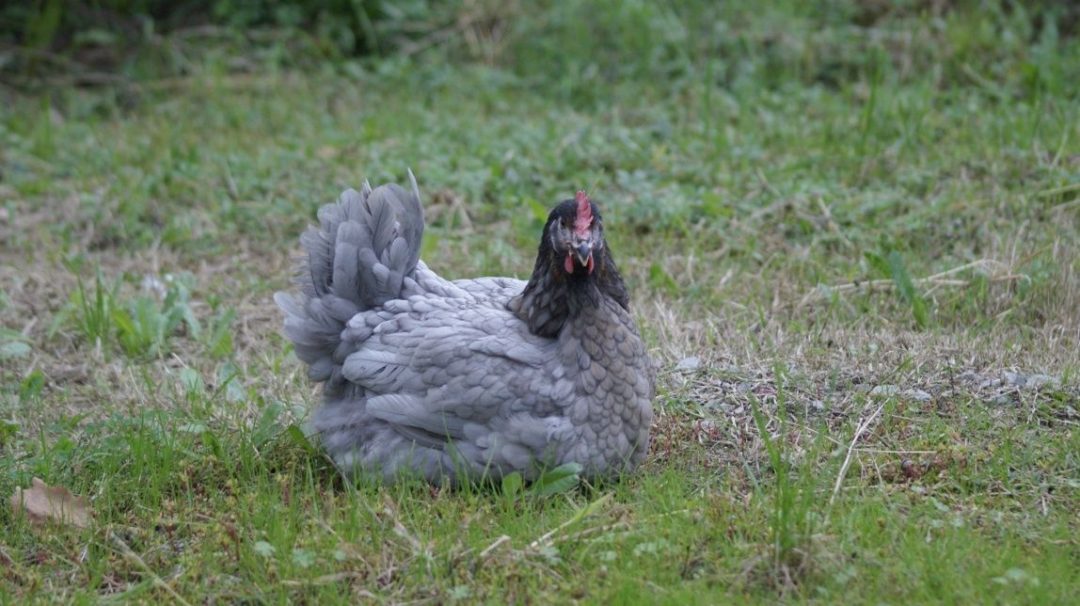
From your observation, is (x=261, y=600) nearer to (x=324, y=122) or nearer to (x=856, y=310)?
(x=856, y=310)

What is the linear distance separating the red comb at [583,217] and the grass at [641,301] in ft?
2.64

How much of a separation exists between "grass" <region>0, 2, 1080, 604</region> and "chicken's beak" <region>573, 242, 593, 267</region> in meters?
0.73

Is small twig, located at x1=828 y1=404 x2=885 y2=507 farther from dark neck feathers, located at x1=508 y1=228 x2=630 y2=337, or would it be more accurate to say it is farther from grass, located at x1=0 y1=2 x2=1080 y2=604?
dark neck feathers, located at x1=508 y1=228 x2=630 y2=337

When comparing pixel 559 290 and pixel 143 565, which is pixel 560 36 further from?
pixel 143 565

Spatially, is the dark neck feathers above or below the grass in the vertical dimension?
above

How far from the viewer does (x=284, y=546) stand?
3.93 metres

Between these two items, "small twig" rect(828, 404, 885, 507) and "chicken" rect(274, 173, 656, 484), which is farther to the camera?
"chicken" rect(274, 173, 656, 484)

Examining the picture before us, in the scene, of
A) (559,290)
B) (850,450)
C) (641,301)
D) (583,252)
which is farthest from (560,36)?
(850,450)

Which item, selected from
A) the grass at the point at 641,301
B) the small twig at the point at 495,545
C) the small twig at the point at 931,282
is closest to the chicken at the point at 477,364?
the grass at the point at 641,301

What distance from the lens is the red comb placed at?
427cm

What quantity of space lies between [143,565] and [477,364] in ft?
3.98

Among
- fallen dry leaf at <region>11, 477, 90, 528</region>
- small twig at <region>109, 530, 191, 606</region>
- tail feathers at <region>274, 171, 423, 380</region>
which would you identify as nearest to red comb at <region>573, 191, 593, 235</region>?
tail feathers at <region>274, 171, 423, 380</region>

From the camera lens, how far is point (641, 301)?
617 cm

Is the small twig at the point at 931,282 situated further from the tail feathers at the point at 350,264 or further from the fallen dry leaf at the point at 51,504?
the fallen dry leaf at the point at 51,504
